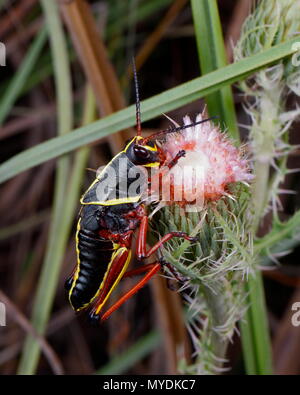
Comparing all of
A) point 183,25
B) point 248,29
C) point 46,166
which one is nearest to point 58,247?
point 46,166

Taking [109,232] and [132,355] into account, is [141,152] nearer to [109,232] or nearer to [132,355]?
[109,232]

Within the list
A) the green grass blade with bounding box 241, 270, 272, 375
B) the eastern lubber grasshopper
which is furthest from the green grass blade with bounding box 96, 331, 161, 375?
the eastern lubber grasshopper

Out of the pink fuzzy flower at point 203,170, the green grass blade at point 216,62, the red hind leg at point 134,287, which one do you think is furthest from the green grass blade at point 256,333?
the pink fuzzy flower at point 203,170

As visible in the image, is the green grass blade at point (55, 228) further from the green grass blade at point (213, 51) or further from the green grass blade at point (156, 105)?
the green grass blade at point (213, 51)

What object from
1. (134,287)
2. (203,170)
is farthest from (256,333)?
(203,170)

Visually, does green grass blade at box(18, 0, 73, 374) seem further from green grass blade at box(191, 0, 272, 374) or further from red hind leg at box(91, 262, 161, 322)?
green grass blade at box(191, 0, 272, 374)
